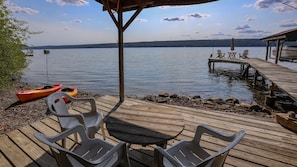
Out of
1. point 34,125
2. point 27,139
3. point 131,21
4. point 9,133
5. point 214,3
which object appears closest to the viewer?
point 27,139

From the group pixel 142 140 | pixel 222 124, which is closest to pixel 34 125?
pixel 142 140

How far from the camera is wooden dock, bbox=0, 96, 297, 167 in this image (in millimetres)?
2086

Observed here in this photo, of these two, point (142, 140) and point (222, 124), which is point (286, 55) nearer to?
point (222, 124)

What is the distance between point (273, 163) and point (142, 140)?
5.45 ft

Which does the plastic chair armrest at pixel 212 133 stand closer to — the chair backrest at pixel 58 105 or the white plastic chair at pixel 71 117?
the white plastic chair at pixel 71 117

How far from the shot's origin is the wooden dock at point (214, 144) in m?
2.09

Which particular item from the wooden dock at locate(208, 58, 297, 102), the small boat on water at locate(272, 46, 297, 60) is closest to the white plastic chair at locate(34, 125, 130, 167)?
the wooden dock at locate(208, 58, 297, 102)

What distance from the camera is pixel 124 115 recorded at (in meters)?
2.12

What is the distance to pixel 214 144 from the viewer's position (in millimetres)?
2432

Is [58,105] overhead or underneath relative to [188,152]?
overhead

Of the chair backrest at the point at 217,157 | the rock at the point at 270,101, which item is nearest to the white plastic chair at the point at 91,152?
the chair backrest at the point at 217,157

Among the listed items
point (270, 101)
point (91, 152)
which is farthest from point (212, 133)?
point (270, 101)

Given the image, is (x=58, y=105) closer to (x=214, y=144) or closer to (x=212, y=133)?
(x=212, y=133)

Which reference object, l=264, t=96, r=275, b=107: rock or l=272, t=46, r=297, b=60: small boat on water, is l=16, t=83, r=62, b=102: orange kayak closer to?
l=264, t=96, r=275, b=107: rock
